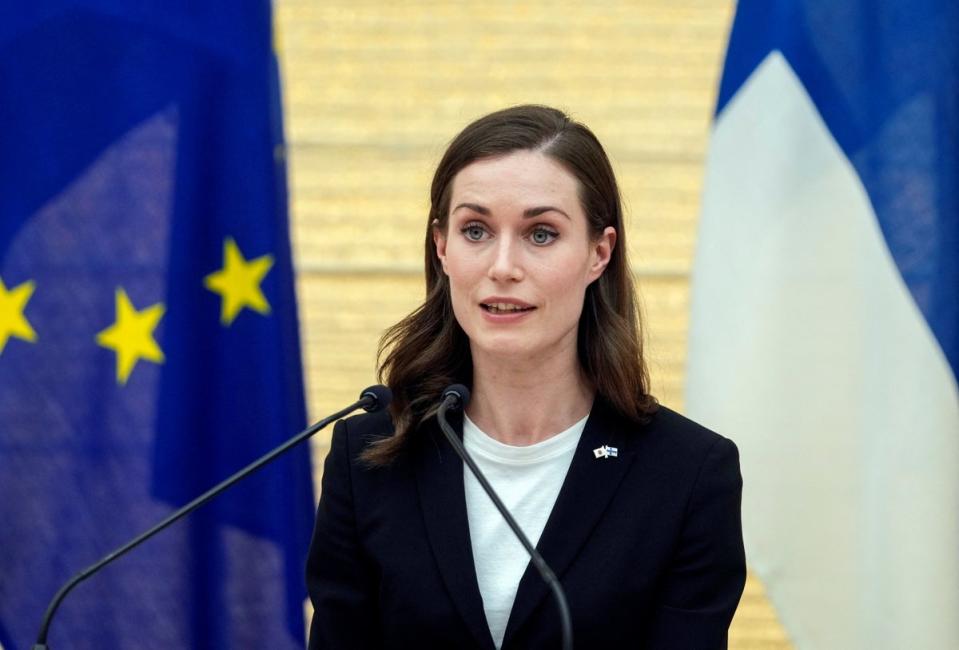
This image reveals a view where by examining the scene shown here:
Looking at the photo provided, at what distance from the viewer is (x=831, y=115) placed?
7.02 feet

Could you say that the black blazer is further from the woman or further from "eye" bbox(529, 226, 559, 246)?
"eye" bbox(529, 226, 559, 246)

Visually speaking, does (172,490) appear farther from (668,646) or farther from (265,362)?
(668,646)

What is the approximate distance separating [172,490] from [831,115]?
1315 mm

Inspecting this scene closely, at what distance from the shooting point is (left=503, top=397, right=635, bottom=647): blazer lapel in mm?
1700

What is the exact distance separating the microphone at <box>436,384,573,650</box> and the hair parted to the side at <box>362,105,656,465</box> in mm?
205

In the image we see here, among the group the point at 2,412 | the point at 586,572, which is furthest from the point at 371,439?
the point at 2,412

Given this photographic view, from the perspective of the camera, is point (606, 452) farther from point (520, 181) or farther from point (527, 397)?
point (520, 181)

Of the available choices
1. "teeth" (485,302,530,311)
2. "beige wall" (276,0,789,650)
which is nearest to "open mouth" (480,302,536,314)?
"teeth" (485,302,530,311)

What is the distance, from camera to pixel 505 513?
1408 mm

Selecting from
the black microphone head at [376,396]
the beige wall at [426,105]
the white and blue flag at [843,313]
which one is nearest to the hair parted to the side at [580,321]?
the black microphone head at [376,396]

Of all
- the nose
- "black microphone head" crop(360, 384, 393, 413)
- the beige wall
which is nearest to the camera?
"black microphone head" crop(360, 384, 393, 413)

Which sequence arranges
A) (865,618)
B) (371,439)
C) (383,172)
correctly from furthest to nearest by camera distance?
1. (383,172)
2. (865,618)
3. (371,439)

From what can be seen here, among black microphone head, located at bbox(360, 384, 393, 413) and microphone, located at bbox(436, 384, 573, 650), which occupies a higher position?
black microphone head, located at bbox(360, 384, 393, 413)

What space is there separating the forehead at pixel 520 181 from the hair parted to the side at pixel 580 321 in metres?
0.01
